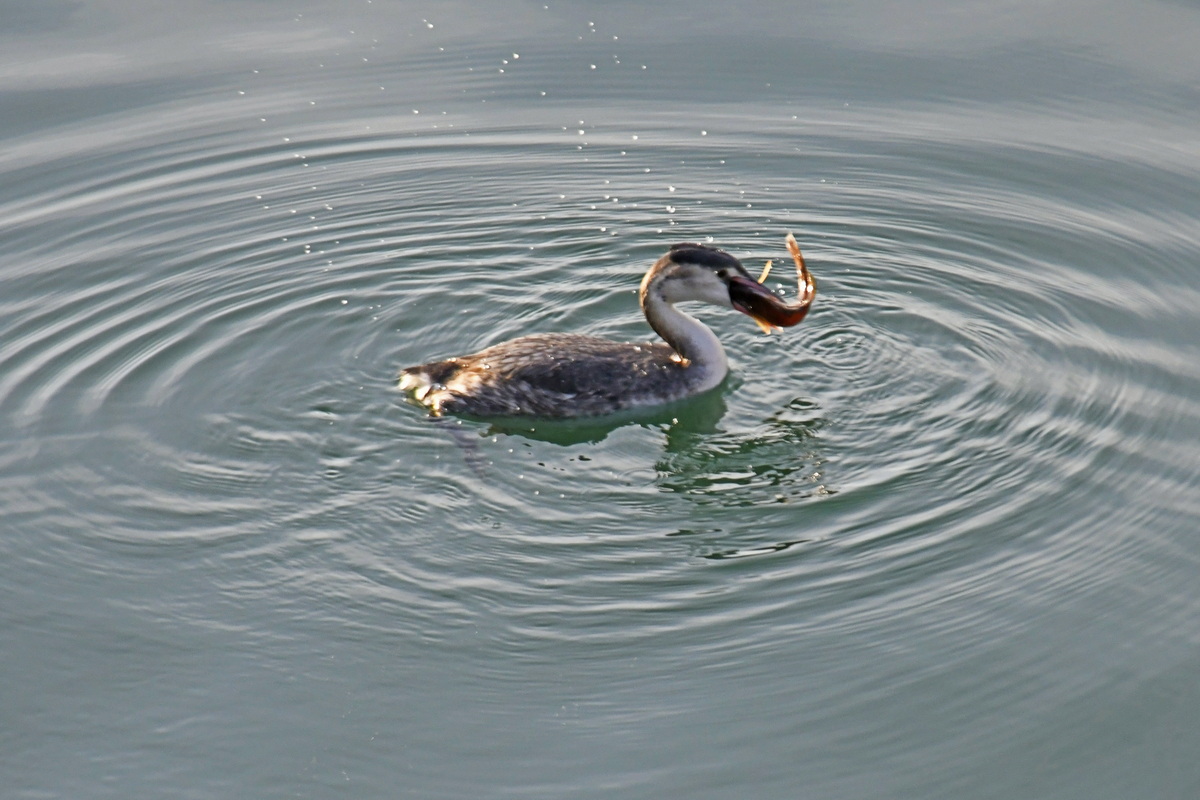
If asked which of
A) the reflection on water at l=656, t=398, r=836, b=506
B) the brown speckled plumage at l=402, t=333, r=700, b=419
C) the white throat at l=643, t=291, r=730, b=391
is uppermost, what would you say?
the white throat at l=643, t=291, r=730, b=391

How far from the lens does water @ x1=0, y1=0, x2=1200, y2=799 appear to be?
24.1 ft

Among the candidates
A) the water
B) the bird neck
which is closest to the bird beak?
the bird neck

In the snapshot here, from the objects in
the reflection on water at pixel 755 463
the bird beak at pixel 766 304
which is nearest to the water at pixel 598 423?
the reflection on water at pixel 755 463

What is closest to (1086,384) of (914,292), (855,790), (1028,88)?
Answer: (914,292)

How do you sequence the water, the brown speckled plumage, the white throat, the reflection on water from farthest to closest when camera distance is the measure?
the white throat < the brown speckled plumage < the reflection on water < the water

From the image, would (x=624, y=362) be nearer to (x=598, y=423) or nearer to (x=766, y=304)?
(x=598, y=423)

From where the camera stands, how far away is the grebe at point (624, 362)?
9.98m

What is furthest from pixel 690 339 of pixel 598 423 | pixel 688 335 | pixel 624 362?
pixel 598 423

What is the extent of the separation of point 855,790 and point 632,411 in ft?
12.5

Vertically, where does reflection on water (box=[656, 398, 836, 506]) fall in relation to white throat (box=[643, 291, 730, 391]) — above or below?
below

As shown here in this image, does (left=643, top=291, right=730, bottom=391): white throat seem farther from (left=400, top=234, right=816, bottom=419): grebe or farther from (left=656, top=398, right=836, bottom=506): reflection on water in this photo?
(left=656, top=398, right=836, bottom=506): reflection on water

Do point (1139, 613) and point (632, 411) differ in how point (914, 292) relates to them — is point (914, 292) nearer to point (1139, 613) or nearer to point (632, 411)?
point (632, 411)

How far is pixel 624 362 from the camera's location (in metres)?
10.3

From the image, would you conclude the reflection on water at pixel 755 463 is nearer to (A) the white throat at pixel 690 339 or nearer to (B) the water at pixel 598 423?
(B) the water at pixel 598 423
